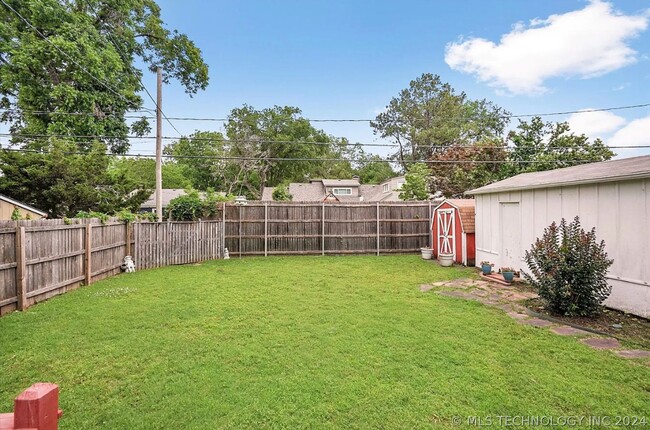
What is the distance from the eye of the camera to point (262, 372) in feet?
10.4

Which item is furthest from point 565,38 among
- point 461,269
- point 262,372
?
point 262,372

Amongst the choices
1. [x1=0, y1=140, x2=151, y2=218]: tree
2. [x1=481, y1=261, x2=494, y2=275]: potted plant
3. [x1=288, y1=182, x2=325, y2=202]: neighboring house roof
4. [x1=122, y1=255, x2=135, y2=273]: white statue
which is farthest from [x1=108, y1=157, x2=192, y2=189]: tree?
[x1=481, y1=261, x2=494, y2=275]: potted plant

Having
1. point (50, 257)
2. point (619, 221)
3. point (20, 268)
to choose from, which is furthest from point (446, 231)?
point (20, 268)

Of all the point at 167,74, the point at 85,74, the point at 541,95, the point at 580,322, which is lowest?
the point at 580,322

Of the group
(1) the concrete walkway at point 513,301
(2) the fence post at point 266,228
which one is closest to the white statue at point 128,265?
(2) the fence post at point 266,228

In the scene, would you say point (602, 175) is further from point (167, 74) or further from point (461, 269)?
point (167, 74)

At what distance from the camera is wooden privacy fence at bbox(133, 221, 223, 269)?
30.5 ft

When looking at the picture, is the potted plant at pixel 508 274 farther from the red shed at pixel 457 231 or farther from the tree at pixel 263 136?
the tree at pixel 263 136

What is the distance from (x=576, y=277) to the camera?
15.9 feet

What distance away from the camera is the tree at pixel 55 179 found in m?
11.7

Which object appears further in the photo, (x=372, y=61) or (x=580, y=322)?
(x=372, y=61)

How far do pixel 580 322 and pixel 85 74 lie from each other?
18.1 m

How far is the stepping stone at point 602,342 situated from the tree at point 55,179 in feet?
50.1

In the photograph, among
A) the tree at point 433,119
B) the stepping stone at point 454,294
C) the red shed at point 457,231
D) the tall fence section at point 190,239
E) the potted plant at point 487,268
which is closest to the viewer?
the tall fence section at point 190,239
